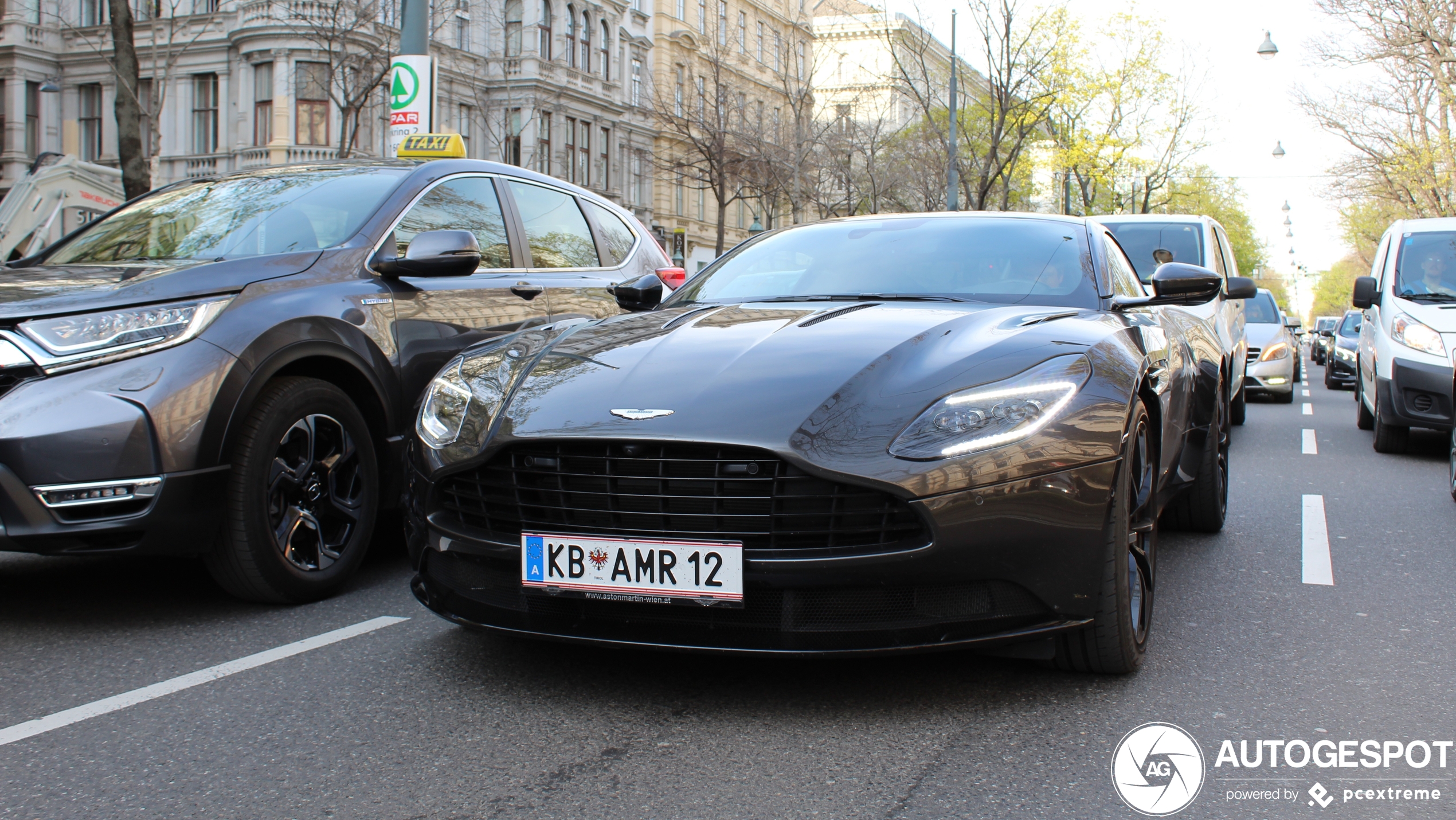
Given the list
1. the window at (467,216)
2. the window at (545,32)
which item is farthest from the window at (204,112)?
the window at (467,216)

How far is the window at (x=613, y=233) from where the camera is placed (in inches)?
261

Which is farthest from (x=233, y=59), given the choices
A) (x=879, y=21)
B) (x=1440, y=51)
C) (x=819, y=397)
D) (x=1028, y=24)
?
(x=819, y=397)

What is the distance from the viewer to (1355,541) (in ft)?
19.2

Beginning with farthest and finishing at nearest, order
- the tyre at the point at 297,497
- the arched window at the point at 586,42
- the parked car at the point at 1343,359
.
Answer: the arched window at the point at 586,42, the parked car at the point at 1343,359, the tyre at the point at 297,497

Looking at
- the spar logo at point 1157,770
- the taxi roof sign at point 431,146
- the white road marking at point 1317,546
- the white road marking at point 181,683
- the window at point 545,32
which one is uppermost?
the window at point 545,32

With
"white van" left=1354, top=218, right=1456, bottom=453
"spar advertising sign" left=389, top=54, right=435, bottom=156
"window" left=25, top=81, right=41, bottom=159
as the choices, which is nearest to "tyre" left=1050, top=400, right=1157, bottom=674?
"white van" left=1354, top=218, right=1456, bottom=453

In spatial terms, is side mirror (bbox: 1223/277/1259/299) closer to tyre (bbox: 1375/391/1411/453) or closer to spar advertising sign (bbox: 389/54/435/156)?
tyre (bbox: 1375/391/1411/453)

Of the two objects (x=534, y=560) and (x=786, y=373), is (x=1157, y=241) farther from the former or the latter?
(x=534, y=560)

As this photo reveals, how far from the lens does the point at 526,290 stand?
5723 millimetres

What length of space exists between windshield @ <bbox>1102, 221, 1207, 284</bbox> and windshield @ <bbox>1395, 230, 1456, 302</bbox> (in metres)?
1.60

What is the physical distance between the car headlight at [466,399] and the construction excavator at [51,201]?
13.5m

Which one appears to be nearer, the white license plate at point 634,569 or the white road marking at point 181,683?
the white license plate at point 634,569

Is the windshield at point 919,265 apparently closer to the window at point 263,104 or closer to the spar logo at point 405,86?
the spar logo at point 405,86

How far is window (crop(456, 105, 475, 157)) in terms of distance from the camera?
37.5 meters
